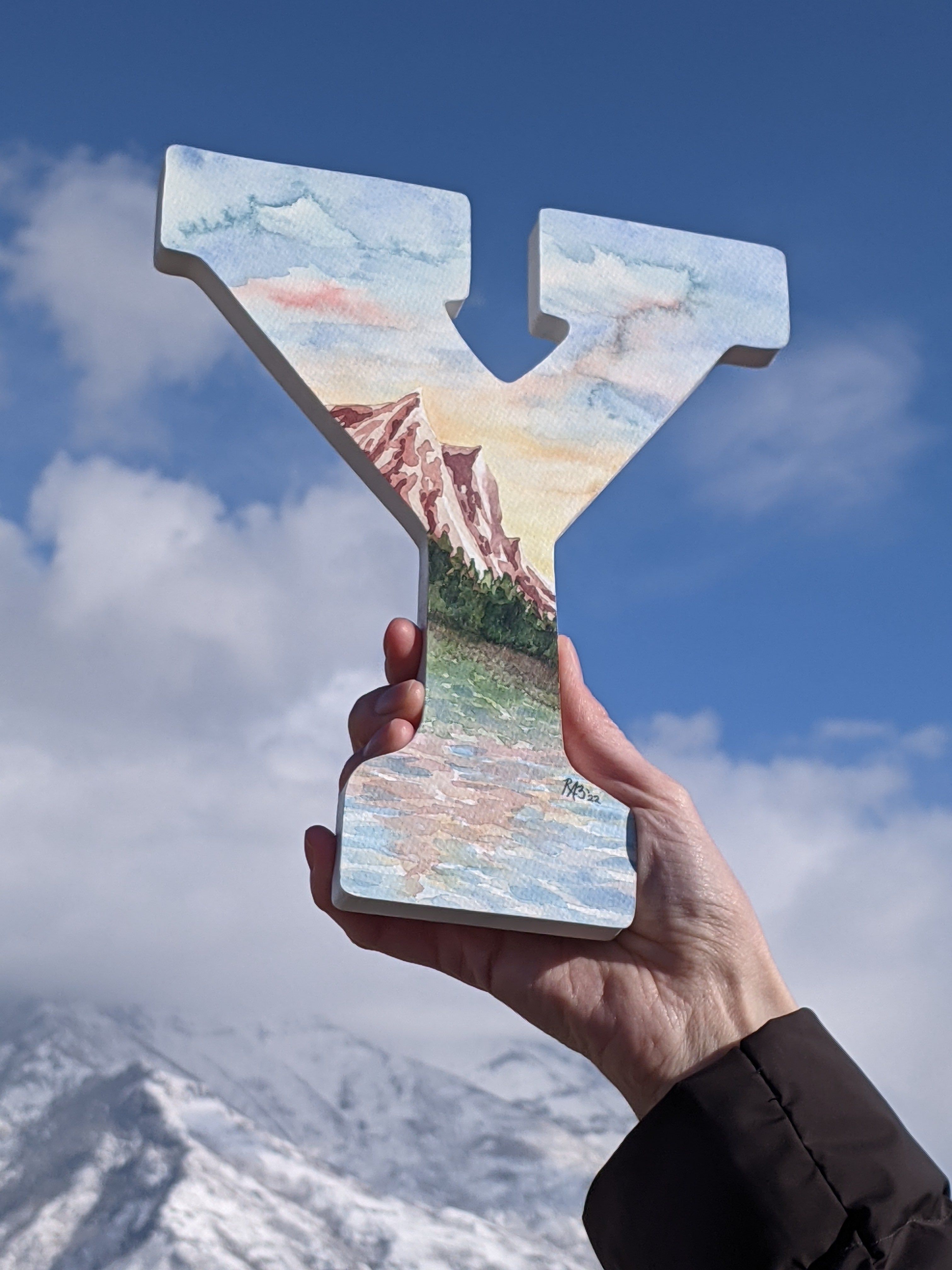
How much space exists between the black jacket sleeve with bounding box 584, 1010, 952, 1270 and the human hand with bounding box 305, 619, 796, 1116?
209mm

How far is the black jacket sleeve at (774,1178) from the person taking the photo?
2889 millimetres

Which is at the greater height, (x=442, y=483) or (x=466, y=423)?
(x=466, y=423)

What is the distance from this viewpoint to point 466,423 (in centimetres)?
377

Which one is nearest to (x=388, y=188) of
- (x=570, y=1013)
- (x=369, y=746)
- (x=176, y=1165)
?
(x=369, y=746)

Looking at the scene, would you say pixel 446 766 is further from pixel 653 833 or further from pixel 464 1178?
pixel 464 1178

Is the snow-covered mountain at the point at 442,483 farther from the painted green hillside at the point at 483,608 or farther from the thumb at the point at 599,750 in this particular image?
the thumb at the point at 599,750

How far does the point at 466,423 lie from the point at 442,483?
19 centimetres

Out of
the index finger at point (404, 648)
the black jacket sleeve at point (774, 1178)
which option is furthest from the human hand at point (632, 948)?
the black jacket sleeve at point (774, 1178)

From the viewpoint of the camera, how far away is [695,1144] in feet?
10.0
